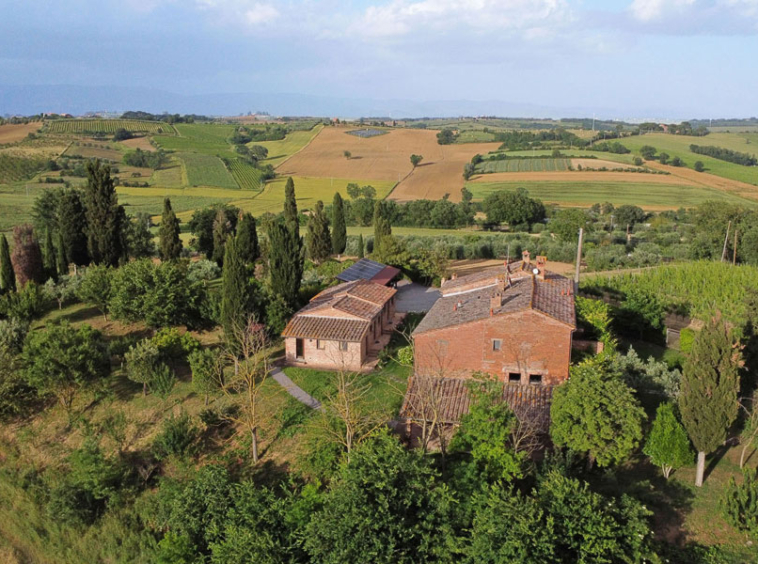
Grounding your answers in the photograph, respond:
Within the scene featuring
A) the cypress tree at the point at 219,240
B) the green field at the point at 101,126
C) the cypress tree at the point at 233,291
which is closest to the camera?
the cypress tree at the point at 233,291

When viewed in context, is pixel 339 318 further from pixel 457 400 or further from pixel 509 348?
pixel 509 348

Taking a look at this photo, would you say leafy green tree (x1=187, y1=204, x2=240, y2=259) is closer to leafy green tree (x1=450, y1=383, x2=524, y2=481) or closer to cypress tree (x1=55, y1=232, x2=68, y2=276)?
cypress tree (x1=55, y1=232, x2=68, y2=276)

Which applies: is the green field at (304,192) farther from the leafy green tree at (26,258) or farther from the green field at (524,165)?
the leafy green tree at (26,258)

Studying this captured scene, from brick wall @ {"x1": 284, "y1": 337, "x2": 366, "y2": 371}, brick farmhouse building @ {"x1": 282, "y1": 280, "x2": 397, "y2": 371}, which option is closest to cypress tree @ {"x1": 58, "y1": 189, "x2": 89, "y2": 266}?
brick farmhouse building @ {"x1": 282, "y1": 280, "x2": 397, "y2": 371}

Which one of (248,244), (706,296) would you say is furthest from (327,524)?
(248,244)

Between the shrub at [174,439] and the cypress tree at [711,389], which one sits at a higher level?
the cypress tree at [711,389]

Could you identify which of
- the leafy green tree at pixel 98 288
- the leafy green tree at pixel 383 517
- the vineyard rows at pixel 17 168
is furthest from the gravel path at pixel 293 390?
the vineyard rows at pixel 17 168

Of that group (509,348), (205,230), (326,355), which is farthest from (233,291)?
(205,230)
